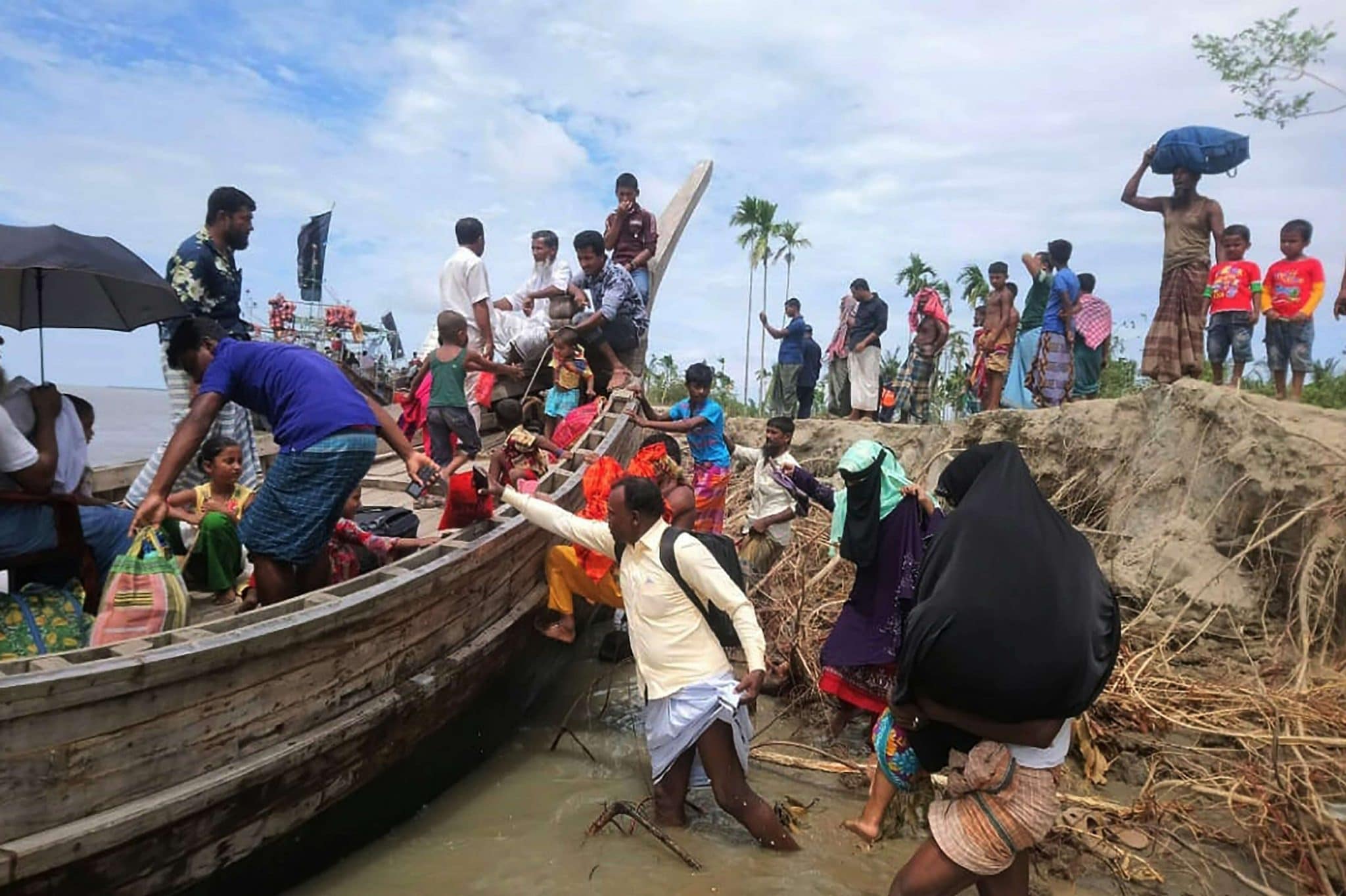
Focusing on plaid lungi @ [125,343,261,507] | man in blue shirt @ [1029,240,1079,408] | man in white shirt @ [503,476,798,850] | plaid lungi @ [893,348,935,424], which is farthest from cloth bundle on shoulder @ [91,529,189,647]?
plaid lungi @ [893,348,935,424]

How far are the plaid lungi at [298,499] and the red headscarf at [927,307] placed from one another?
6972mm

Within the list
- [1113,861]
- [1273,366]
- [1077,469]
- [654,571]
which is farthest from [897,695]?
[1273,366]

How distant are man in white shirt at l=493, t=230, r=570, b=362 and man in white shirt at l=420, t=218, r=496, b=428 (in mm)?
824

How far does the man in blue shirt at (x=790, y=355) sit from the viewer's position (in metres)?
10.2

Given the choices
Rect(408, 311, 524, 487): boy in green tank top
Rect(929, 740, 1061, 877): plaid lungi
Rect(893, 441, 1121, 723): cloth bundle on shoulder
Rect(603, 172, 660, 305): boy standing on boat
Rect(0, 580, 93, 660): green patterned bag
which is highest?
Rect(603, 172, 660, 305): boy standing on boat

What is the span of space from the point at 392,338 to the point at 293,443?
20429 mm

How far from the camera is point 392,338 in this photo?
22.5 metres

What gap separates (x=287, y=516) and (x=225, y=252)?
6.10 ft

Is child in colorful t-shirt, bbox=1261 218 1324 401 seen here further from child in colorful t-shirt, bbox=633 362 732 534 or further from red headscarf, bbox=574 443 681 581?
red headscarf, bbox=574 443 681 581

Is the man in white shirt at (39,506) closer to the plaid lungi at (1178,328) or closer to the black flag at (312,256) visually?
the plaid lungi at (1178,328)

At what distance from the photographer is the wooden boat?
7.04 ft

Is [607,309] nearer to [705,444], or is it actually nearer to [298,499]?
[705,444]

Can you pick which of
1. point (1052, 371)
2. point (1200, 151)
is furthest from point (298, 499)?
point (1052, 371)

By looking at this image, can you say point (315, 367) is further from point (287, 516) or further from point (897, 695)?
point (897, 695)
